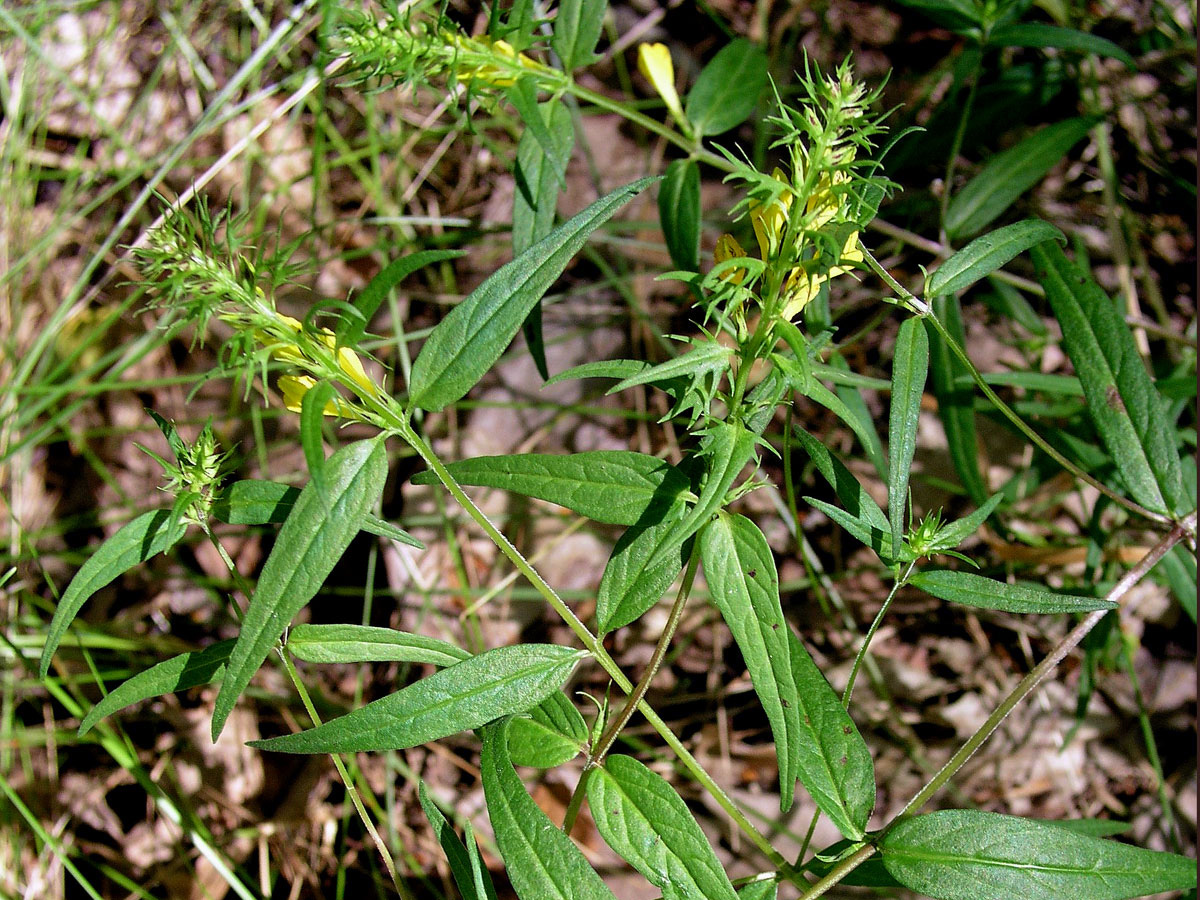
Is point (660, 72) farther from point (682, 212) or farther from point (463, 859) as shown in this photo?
point (463, 859)

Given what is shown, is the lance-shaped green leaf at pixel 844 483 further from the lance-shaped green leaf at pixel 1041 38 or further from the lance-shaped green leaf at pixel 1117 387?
the lance-shaped green leaf at pixel 1041 38

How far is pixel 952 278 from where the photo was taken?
1.49 metres

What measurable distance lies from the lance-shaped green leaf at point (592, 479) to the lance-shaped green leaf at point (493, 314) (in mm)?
123

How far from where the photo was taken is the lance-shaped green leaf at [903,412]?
128cm

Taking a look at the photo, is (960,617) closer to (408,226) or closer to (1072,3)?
(1072,3)

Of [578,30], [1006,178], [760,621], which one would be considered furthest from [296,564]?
[1006,178]

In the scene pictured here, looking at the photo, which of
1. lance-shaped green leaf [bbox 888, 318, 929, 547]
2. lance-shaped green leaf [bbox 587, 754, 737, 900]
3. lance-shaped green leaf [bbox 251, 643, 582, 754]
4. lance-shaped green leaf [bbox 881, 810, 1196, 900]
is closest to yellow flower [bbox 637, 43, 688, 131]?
lance-shaped green leaf [bbox 888, 318, 929, 547]

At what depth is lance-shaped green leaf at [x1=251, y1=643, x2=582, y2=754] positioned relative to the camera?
1270mm

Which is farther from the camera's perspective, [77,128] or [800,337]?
[77,128]

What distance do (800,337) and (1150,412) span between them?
3.30ft

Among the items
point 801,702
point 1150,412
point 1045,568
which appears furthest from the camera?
point 1045,568

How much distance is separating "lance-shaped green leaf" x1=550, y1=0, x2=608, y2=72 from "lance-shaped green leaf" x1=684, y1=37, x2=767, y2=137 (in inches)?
13.1

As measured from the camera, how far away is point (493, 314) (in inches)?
50.7

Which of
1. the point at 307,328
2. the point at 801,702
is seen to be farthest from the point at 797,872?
the point at 307,328
